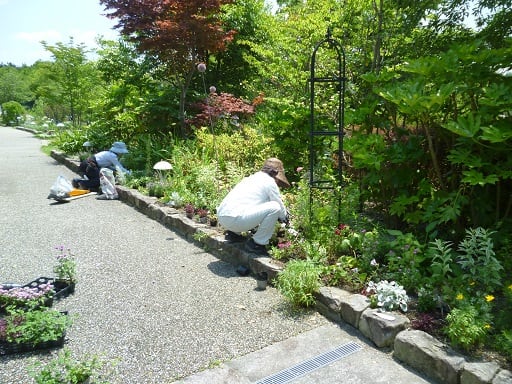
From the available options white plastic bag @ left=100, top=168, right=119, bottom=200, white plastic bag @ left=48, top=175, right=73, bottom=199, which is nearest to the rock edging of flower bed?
white plastic bag @ left=100, top=168, right=119, bottom=200

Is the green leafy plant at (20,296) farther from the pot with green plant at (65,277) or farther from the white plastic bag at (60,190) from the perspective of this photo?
the white plastic bag at (60,190)

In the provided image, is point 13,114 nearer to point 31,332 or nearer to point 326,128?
point 326,128

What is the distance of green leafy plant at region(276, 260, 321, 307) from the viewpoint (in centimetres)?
352

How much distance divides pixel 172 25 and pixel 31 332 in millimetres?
6480

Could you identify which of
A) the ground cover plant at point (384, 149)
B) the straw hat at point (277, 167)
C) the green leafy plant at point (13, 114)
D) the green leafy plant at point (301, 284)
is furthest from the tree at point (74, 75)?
the green leafy plant at point (13, 114)

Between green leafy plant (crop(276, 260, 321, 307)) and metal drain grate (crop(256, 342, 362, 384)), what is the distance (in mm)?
578

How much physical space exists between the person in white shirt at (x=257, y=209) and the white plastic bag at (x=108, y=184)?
13.0 feet

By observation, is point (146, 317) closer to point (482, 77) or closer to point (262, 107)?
point (482, 77)

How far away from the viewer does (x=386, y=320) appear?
119 inches

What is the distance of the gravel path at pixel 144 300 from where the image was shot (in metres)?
Result: 2.90

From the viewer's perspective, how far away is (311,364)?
2.83 meters

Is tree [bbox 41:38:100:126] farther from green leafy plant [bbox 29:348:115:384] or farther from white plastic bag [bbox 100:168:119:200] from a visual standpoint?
green leafy plant [bbox 29:348:115:384]

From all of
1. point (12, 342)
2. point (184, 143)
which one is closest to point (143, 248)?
point (12, 342)

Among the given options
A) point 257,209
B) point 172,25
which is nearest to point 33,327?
point 257,209
